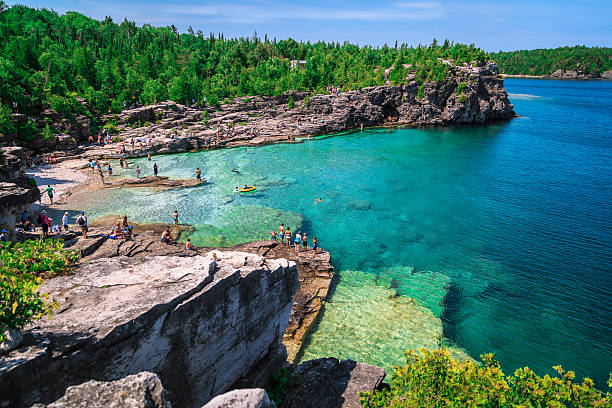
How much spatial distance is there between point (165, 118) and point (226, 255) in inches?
2743

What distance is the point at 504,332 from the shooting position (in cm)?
2264

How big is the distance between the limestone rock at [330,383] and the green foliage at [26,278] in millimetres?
10147

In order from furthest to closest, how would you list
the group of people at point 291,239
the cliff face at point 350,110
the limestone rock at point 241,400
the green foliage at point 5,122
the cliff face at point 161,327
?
1. the cliff face at point 350,110
2. the green foliage at point 5,122
3. the group of people at point 291,239
4. the cliff face at point 161,327
5. the limestone rock at point 241,400

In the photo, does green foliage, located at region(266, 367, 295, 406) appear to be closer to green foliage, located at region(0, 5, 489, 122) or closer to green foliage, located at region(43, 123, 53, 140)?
green foliage, located at region(43, 123, 53, 140)

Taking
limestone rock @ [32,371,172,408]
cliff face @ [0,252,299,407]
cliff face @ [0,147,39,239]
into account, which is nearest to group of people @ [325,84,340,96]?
cliff face @ [0,147,39,239]

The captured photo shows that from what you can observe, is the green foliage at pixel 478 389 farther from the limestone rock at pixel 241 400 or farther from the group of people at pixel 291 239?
the group of people at pixel 291 239

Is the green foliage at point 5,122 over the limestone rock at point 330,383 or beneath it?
over

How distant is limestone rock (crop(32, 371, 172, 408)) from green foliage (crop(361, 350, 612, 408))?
308 inches

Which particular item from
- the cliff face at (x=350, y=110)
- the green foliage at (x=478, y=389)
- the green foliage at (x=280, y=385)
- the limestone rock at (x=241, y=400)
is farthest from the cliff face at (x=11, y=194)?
the cliff face at (x=350, y=110)

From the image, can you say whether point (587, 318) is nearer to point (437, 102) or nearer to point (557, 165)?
point (557, 165)

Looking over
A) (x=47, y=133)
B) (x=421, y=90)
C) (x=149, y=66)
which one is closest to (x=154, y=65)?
(x=149, y=66)

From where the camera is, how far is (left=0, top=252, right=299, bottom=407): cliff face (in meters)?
9.05

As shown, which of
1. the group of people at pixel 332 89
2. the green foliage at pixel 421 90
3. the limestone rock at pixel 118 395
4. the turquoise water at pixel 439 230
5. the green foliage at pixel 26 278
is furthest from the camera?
the group of people at pixel 332 89

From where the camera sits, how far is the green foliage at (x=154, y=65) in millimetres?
66625
